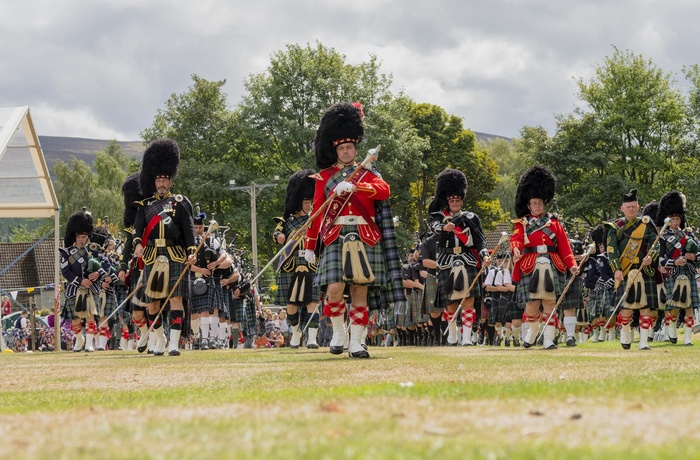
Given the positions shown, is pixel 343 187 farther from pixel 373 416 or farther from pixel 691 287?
pixel 691 287

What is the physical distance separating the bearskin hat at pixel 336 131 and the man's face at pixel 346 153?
2.1 inches

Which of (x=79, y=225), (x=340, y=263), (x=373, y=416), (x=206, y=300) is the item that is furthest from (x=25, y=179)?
(x=373, y=416)

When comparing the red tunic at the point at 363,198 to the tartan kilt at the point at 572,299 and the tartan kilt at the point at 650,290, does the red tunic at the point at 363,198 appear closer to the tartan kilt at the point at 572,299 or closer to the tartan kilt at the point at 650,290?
the tartan kilt at the point at 572,299

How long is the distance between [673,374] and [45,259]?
245 feet

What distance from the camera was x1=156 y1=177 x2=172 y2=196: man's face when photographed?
46.8ft

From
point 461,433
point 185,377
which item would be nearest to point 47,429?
point 461,433

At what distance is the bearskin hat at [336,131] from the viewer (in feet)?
38.6

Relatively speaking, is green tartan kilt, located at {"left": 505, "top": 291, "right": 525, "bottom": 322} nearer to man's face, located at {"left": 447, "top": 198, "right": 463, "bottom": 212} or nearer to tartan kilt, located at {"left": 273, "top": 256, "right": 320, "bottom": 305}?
man's face, located at {"left": 447, "top": 198, "right": 463, "bottom": 212}

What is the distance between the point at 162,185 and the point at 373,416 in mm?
9887

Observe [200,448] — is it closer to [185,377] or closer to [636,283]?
[185,377]

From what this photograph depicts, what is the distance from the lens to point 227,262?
69.6 feet

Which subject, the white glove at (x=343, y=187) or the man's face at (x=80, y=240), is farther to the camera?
the man's face at (x=80, y=240)

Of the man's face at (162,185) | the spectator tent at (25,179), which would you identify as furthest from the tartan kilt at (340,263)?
the spectator tent at (25,179)

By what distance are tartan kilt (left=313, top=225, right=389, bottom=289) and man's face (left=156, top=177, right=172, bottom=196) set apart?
3.61 m
